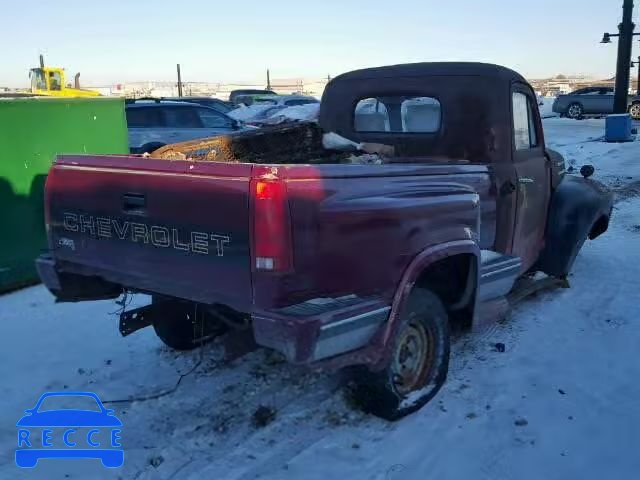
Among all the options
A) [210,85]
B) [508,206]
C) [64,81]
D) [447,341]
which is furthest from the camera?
[210,85]

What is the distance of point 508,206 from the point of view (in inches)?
175

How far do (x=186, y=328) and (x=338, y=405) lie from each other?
1367mm

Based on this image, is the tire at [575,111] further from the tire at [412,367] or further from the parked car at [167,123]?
the tire at [412,367]

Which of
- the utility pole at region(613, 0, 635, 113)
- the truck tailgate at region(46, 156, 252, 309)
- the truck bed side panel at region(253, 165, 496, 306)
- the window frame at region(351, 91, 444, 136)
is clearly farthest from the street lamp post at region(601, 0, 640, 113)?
the truck tailgate at region(46, 156, 252, 309)

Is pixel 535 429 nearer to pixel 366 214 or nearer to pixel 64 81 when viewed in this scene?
pixel 366 214

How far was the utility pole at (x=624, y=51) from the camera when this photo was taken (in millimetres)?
17859

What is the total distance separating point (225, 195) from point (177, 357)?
203 centimetres

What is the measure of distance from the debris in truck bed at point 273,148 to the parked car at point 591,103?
87.9 feet

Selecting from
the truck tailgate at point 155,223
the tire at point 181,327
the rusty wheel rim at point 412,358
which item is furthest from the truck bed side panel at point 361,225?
the tire at point 181,327

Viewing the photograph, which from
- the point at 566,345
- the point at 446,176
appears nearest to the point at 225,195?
the point at 446,176

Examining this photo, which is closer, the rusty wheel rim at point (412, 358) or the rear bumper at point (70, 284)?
the rusty wheel rim at point (412, 358)

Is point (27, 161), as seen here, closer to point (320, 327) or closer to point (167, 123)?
point (320, 327)

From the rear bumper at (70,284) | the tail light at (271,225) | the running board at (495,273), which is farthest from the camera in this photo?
the running board at (495,273)

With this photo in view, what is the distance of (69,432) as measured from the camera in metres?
3.53
